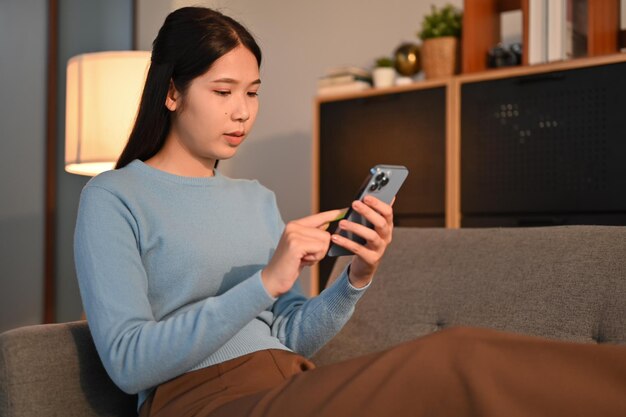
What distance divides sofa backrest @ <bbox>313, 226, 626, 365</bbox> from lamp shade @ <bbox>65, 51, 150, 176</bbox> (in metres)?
1.23

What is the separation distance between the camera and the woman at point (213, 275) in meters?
0.94

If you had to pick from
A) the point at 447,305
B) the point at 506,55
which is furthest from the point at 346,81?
the point at 447,305

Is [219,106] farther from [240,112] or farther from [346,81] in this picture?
[346,81]

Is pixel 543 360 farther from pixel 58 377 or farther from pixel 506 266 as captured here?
pixel 58 377

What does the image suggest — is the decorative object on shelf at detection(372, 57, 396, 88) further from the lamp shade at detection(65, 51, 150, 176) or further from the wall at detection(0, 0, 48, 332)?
the wall at detection(0, 0, 48, 332)

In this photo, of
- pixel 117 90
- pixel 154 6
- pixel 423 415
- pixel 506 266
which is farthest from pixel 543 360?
pixel 154 6

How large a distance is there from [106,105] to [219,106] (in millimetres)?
1300

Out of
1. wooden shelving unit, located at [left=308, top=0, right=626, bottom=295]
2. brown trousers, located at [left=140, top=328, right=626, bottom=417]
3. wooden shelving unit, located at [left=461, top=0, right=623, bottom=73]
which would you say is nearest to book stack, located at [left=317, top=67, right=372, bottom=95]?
wooden shelving unit, located at [left=308, top=0, right=626, bottom=295]

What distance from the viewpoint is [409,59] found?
10.8ft

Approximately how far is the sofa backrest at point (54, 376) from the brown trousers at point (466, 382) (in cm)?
35

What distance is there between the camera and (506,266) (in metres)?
1.52

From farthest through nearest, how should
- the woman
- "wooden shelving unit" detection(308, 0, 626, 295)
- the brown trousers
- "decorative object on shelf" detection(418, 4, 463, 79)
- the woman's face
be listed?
"decorative object on shelf" detection(418, 4, 463, 79), "wooden shelving unit" detection(308, 0, 626, 295), the woman's face, the woman, the brown trousers

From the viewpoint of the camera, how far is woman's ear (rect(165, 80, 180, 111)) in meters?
1.42

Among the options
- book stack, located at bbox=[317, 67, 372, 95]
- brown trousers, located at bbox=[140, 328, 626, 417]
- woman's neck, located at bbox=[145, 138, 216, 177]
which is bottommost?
brown trousers, located at bbox=[140, 328, 626, 417]
